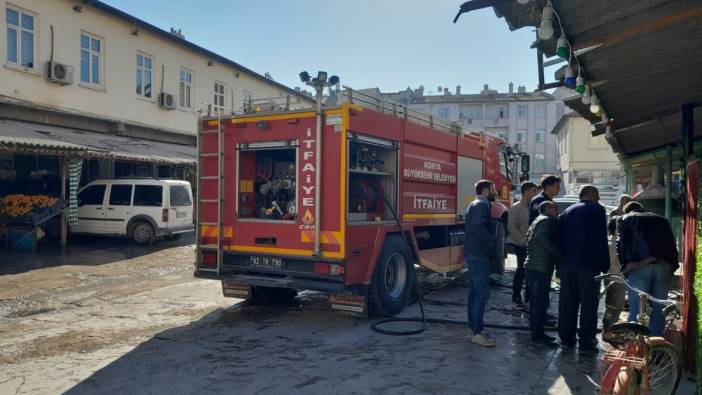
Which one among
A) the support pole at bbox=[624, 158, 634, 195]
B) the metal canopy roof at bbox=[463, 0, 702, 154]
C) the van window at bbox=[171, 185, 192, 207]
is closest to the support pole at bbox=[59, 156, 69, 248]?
the van window at bbox=[171, 185, 192, 207]

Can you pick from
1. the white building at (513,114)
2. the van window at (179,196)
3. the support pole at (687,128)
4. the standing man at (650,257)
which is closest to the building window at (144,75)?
the van window at (179,196)

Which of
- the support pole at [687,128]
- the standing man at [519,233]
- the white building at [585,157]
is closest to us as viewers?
the support pole at [687,128]

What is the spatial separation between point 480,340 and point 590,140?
131 ft

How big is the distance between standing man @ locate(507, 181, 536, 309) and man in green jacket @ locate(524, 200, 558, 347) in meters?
1.84

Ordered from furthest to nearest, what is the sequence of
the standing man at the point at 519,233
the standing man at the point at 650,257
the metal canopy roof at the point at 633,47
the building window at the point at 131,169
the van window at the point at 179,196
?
the building window at the point at 131,169, the van window at the point at 179,196, the standing man at the point at 519,233, the standing man at the point at 650,257, the metal canopy roof at the point at 633,47

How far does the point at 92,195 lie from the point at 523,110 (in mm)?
51426

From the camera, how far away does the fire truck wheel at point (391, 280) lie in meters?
7.16

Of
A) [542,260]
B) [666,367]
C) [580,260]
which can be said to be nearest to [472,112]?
[542,260]

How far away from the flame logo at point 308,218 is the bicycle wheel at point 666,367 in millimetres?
3990

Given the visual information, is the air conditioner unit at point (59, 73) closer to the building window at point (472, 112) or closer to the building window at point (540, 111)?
the building window at point (472, 112)

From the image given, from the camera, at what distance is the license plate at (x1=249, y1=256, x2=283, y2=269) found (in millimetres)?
7059

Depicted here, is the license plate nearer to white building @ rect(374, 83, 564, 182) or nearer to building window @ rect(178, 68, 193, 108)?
building window @ rect(178, 68, 193, 108)

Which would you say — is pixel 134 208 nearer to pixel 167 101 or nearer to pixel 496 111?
pixel 167 101

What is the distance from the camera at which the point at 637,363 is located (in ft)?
12.7
